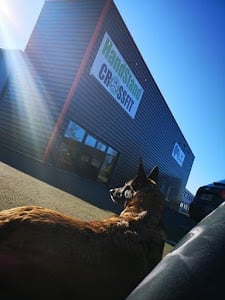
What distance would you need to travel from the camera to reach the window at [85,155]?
1405cm

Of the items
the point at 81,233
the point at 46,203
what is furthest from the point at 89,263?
the point at 46,203

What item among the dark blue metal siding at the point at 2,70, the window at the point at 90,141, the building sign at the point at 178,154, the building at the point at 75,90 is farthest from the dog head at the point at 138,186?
the building sign at the point at 178,154

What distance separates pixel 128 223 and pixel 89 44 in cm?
1286

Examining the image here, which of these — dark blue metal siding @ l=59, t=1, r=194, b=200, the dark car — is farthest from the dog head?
dark blue metal siding @ l=59, t=1, r=194, b=200

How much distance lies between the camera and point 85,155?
1558 cm

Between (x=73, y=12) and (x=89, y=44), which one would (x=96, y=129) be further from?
(x=73, y=12)

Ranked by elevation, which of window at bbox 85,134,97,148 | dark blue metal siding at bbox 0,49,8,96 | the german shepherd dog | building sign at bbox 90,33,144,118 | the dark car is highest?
building sign at bbox 90,33,144,118

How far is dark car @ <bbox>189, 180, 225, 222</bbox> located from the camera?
350 inches

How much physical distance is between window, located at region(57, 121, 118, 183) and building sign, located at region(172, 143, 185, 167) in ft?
42.6

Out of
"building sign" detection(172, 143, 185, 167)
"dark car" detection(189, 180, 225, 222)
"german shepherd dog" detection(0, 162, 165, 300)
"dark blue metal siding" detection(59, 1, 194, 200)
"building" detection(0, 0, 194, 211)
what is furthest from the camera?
"building sign" detection(172, 143, 185, 167)

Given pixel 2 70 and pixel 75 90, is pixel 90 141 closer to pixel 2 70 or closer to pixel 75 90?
pixel 75 90

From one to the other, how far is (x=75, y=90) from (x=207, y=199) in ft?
24.3

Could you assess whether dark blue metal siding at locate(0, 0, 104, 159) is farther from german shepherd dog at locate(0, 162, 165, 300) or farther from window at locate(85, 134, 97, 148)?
german shepherd dog at locate(0, 162, 165, 300)

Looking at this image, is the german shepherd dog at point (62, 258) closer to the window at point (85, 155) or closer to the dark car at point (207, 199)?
the dark car at point (207, 199)
